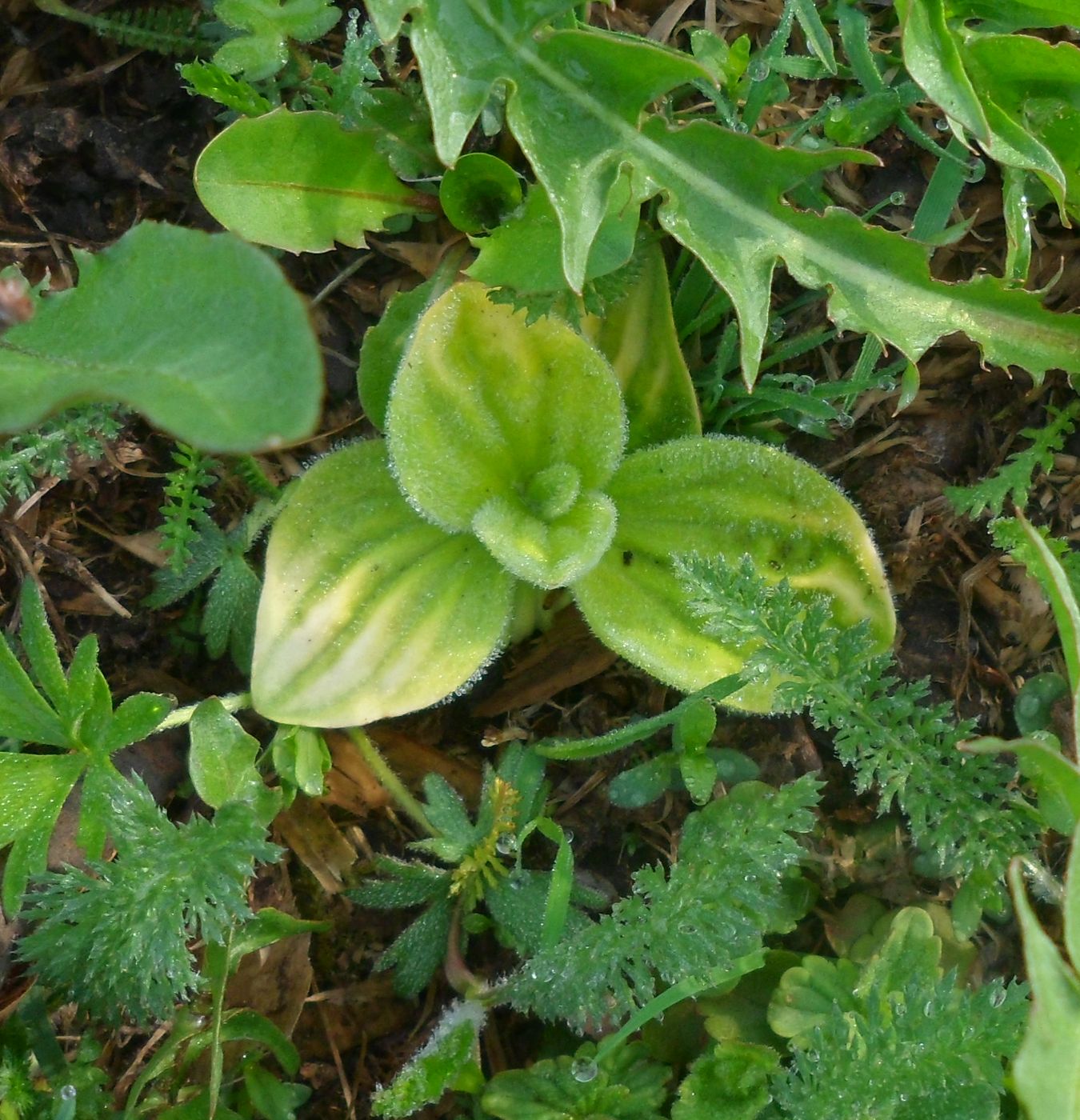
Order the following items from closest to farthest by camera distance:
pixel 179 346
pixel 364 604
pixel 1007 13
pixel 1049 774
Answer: pixel 179 346 → pixel 1049 774 → pixel 1007 13 → pixel 364 604

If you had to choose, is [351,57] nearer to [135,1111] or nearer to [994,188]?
[994,188]

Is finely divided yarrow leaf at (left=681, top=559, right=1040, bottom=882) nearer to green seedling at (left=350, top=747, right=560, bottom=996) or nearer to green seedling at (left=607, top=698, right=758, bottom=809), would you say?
green seedling at (left=607, top=698, right=758, bottom=809)

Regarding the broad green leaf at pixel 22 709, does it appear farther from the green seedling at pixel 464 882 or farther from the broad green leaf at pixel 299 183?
the broad green leaf at pixel 299 183

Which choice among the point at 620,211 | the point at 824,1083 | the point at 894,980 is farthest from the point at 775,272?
the point at 824,1083

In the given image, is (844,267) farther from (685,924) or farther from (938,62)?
(685,924)

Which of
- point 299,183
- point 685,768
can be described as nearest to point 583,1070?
point 685,768

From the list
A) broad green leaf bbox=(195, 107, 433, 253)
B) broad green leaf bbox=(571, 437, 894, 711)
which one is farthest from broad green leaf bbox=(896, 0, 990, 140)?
broad green leaf bbox=(195, 107, 433, 253)

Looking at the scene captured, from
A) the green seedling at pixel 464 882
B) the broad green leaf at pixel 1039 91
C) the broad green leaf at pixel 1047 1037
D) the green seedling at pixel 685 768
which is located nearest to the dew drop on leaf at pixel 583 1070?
the green seedling at pixel 464 882
